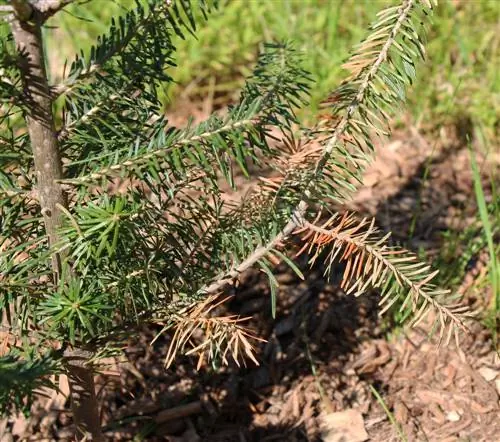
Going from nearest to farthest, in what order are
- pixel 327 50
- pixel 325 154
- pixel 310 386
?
pixel 325 154 → pixel 310 386 → pixel 327 50

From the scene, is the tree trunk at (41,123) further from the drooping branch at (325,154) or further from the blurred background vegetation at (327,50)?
the blurred background vegetation at (327,50)

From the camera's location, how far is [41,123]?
1.10 metres

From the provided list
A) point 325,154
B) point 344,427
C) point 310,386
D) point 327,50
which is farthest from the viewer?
point 327,50

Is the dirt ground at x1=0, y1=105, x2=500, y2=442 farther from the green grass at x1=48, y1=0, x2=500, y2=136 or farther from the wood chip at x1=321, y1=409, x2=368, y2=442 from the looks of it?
the green grass at x1=48, y1=0, x2=500, y2=136

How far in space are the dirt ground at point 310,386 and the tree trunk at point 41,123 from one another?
1.68 ft

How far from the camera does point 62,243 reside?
1.12 metres

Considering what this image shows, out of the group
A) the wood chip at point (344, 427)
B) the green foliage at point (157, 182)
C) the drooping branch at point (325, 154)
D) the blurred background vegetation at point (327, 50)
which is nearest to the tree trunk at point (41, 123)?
the green foliage at point (157, 182)

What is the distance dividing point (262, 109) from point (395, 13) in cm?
25

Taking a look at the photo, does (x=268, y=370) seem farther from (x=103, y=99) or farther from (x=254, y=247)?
(x=103, y=99)

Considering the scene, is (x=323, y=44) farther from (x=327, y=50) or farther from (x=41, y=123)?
(x=41, y=123)

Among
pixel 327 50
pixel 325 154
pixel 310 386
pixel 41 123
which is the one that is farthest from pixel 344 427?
pixel 327 50

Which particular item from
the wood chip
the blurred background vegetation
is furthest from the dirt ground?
the blurred background vegetation

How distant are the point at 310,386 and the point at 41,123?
41.1 inches

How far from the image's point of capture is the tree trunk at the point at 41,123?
1022 mm
